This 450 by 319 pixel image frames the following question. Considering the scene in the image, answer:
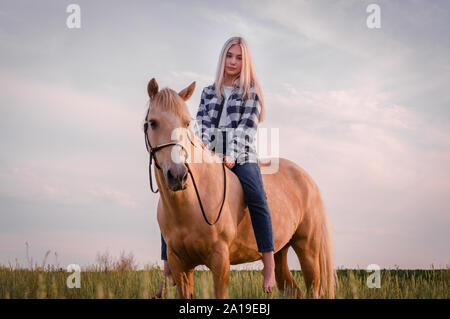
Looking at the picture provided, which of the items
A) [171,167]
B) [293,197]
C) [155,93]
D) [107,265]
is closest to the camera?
[171,167]

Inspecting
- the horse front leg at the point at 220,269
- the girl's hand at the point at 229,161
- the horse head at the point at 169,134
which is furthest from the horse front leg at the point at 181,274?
the girl's hand at the point at 229,161

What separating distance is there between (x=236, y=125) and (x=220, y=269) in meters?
1.67

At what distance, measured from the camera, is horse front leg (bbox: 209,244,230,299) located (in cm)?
365

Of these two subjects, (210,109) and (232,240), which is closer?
(232,240)

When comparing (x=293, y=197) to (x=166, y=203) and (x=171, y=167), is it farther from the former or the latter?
(x=171, y=167)

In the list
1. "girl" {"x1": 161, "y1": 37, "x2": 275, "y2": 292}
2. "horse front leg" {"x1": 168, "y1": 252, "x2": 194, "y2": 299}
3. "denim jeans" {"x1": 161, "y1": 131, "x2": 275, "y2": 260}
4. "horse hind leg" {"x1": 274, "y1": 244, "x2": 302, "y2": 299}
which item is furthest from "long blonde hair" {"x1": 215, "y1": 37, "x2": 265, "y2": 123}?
"horse hind leg" {"x1": 274, "y1": 244, "x2": 302, "y2": 299}

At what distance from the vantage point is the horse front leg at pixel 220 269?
3.65 m

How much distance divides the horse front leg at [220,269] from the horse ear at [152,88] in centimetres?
160

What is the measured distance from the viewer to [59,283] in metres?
5.25

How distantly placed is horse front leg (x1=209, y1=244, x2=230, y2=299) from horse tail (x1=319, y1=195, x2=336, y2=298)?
213 centimetres

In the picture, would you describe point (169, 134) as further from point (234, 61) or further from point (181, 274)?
point (234, 61)

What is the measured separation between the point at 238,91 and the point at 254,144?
2.12ft

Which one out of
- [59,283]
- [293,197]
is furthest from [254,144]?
[59,283]

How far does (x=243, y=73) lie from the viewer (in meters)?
4.52
